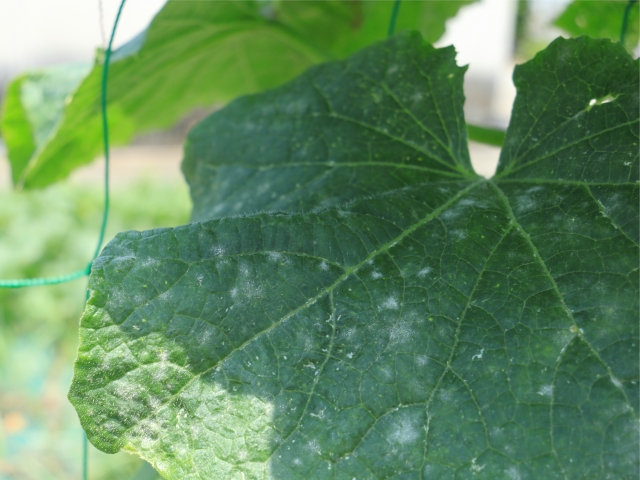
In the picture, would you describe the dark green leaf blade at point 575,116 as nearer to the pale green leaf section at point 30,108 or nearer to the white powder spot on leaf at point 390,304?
the white powder spot on leaf at point 390,304

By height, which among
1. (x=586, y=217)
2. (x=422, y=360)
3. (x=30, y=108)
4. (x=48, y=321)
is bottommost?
(x=48, y=321)

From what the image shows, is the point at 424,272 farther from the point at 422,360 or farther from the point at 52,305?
the point at 52,305

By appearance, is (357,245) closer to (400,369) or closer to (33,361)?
(400,369)

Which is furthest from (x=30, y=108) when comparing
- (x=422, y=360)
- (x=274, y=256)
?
(x=422, y=360)

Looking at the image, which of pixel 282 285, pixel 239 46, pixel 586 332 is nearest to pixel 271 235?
pixel 282 285

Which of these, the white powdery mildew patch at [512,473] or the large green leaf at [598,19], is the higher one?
the large green leaf at [598,19]

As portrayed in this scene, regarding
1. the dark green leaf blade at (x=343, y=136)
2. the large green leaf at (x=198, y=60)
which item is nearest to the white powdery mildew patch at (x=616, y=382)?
the dark green leaf blade at (x=343, y=136)

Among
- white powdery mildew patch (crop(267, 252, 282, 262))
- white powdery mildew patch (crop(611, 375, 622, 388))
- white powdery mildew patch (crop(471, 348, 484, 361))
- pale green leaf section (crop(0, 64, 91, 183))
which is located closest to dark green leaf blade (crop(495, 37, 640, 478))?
white powdery mildew patch (crop(611, 375, 622, 388))
